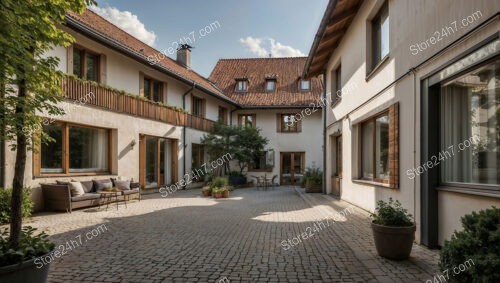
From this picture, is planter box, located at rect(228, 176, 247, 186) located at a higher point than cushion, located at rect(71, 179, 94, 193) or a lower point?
lower

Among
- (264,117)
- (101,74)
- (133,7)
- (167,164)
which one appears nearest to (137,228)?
(101,74)

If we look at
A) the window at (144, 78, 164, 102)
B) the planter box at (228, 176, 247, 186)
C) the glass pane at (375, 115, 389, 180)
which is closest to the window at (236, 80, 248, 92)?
the planter box at (228, 176, 247, 186)

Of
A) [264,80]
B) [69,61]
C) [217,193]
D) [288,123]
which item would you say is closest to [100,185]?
[69,61]

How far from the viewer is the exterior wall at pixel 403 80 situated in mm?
4825

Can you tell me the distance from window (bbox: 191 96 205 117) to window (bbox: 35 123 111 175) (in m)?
7.64

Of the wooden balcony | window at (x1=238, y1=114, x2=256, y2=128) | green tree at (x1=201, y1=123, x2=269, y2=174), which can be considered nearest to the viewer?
the wooden balcony

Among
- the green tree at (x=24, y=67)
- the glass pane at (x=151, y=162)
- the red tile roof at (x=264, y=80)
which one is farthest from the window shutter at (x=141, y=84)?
the green tree at (x=24, y=67)

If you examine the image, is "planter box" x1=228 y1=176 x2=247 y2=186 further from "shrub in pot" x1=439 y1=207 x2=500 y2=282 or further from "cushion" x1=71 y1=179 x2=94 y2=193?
"shrub in pot" x1=439 y1=207 x2=500 y2=282

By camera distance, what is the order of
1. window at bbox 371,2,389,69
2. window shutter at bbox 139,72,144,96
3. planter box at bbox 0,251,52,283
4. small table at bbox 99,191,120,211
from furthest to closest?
window shutter at bbox 139,72,144,96 → small table at bbox 99,191,120,211 → window at bbox 371,2,389,69 → planter box at bbox 0,251,52,283

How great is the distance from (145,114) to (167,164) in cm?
342

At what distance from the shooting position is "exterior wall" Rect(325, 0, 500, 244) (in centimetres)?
483

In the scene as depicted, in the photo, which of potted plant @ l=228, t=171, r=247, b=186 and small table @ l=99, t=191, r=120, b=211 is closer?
small table @ l=99, t=191, r=120, b=211

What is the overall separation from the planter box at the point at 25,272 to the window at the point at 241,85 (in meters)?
22.6

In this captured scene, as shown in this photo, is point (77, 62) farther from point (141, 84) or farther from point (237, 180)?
point (237, 180)
